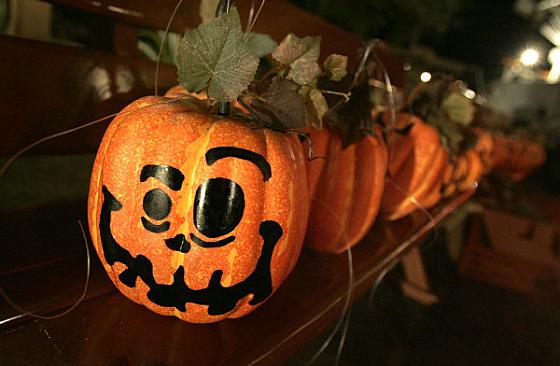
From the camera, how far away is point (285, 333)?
42 cm

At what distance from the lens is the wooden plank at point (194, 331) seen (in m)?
0.35

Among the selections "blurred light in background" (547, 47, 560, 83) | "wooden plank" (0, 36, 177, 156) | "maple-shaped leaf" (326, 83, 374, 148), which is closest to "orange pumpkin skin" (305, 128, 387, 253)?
"maple-shaped leaf" (326, 83, 374, 148)

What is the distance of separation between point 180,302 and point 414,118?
0.74 meters

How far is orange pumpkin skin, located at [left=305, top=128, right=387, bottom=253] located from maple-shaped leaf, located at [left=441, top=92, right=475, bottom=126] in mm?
448

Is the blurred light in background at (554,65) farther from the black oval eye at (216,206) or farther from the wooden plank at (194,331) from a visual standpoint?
the black oval eye at (216,206)

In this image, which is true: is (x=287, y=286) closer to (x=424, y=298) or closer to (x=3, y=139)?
(x=3, y=139)

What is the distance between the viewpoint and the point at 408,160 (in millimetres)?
920

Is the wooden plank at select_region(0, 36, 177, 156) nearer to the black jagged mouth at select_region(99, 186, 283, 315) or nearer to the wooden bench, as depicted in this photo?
the wooden bench

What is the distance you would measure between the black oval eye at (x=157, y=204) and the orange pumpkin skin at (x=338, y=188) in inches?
10.4

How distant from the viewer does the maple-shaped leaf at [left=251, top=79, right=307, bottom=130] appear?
411 mm

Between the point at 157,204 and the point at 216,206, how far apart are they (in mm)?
54

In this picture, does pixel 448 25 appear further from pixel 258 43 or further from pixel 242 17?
pixel 258 43

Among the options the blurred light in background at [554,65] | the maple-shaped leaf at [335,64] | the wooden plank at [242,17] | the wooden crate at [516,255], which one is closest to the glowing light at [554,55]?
the blurred light in background at [554,65]

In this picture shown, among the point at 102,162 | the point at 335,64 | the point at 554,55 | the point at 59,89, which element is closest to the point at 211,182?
the point at 102,162
